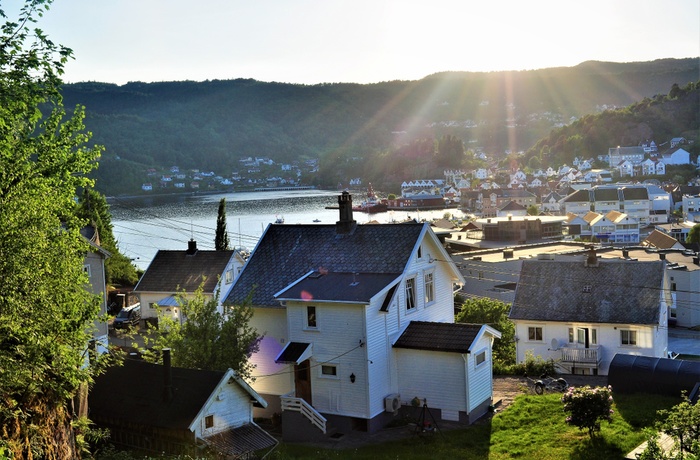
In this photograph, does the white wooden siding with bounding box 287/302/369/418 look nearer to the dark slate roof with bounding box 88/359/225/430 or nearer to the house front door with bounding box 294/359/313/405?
the house front door with bounding box 294/359/313/405

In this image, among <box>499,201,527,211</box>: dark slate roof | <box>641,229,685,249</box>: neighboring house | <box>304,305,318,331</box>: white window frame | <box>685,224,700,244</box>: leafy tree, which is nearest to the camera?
<box>304,305,318,331</box>: white window frame

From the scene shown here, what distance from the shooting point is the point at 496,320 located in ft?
119

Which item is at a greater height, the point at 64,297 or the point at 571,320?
the point at 64,297

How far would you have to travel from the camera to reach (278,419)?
74.5ft

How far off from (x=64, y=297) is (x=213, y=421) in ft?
22.4

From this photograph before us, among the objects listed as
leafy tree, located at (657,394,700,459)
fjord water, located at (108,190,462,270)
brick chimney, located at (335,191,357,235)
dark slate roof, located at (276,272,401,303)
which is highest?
brick chimney, located at (335,191,357,235)

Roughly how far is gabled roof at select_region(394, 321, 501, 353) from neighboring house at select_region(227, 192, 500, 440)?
3cm

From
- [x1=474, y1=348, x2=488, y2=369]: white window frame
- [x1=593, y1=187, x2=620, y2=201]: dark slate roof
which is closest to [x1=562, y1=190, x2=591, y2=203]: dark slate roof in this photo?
[x1=593, y1=187, x2=620, y2=201]: dark slate roof

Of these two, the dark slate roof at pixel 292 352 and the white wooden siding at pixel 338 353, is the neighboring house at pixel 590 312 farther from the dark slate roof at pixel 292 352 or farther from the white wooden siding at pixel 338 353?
the dark slate roof at pixel 292 352

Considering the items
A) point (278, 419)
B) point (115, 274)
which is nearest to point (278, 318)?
point (278, 419)

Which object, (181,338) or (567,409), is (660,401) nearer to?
(567,409)

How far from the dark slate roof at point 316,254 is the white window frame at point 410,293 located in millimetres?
851

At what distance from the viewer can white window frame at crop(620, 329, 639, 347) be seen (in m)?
30.2

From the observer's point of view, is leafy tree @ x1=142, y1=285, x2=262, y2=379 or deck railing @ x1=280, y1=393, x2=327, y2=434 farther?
leafy tree @ x1=142, y1=285, x2=262, y2=379
